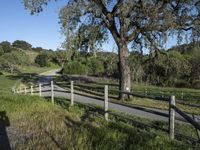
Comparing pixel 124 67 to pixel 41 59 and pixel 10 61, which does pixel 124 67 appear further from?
pixel 41 59

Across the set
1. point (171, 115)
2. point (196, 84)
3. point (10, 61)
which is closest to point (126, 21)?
point (171, 115)

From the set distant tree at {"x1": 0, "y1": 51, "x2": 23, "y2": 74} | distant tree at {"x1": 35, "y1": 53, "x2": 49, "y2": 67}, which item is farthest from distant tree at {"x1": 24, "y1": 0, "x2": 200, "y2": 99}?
distant tree at {"x1": 35, "y1": 53, "x2": 49, "y2": 67}

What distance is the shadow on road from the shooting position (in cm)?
731

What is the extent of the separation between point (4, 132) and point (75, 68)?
3665 inches

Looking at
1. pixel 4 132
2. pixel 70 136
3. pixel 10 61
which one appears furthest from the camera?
pixel 10 61

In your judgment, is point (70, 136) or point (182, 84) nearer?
point (70, 136)

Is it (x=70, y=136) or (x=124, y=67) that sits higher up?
(x=124, y=67)

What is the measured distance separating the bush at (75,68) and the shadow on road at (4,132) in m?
83.4

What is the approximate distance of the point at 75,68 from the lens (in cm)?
10169

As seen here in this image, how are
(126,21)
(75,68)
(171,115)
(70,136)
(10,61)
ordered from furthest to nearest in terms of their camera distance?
(10,61) < (75,68) < (126,21) < (171,115) < (70,136)

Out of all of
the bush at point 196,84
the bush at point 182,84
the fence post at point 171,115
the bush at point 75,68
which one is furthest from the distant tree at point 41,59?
the fence post at point 171,115

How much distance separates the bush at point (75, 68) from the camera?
97062mm

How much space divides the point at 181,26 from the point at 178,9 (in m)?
1.48

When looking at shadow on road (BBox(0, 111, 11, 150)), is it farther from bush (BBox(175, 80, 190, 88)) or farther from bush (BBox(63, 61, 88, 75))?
bush (BBox(63, 61, 88, 75))
